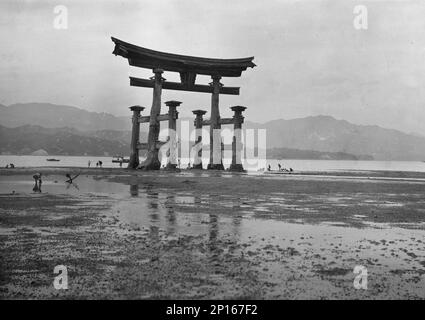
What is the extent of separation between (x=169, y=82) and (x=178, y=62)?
268 cm

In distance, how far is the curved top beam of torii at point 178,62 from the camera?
31.8 m

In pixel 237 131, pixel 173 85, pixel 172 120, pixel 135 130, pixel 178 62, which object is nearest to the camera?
pixel 172 120

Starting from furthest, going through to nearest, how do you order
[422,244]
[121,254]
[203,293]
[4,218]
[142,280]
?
[4,218] → [422,244] → [121,254] → [142,280] → [203,293]

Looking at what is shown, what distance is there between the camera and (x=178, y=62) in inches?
1385

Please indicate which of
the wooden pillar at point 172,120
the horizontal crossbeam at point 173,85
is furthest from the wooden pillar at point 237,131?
the wooden pillar at point 172,120

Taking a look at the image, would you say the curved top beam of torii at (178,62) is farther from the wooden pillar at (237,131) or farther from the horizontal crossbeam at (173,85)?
the wooden pillar at (237,131)

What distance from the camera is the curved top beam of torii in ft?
104

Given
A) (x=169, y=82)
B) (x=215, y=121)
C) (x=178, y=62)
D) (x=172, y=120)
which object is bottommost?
(x=172, y=120)

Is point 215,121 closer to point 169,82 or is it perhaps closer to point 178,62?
point 169,82

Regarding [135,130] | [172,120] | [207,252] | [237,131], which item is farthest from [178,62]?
[207,252]

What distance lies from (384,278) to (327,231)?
384 centimetres
